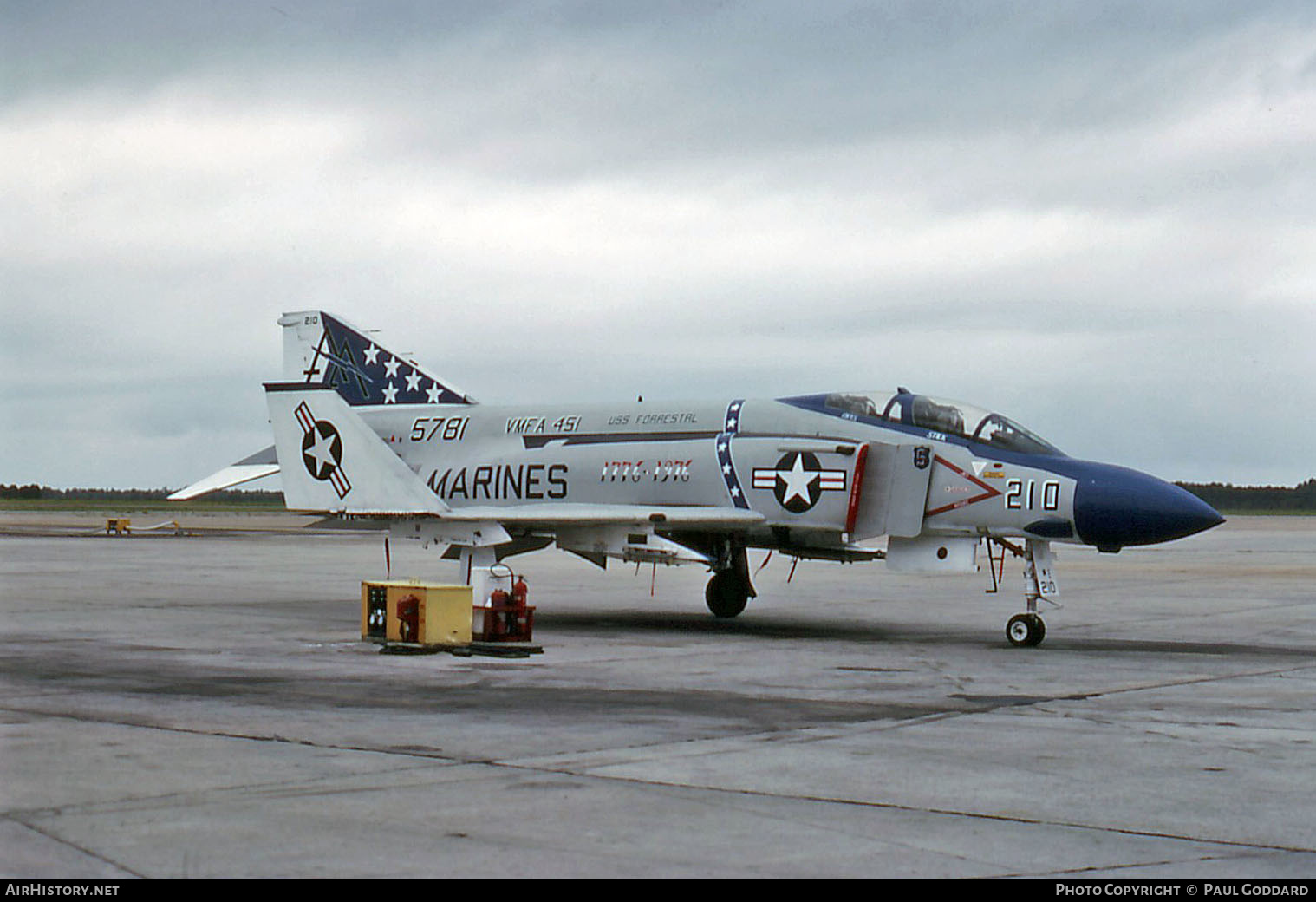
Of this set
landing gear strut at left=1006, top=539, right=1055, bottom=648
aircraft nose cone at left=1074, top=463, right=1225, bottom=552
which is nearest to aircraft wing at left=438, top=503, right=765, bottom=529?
landing gear strut at left=1006, top=539, right=1055, bottom=648

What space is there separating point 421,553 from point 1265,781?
Answer: 133ft

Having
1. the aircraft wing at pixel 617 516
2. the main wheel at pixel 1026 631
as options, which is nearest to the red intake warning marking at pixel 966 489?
the main wheel at pixel 1026 631

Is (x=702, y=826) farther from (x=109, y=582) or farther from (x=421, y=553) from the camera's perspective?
(x=421, y=553)

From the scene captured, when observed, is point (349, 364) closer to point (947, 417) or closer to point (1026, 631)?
point (947, 417)

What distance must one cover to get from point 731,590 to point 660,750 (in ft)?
39.9

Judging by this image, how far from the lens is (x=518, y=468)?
2059 centimetres

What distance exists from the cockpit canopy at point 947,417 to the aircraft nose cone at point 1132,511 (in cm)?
103

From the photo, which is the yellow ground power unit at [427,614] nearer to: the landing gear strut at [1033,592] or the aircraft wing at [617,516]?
the aircraft wing at [617,516]

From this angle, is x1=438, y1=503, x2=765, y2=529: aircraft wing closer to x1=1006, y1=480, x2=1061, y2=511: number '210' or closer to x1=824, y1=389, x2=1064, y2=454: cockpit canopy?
x1=824, y1=389, x2=1064, y2=454: cockpit canopy

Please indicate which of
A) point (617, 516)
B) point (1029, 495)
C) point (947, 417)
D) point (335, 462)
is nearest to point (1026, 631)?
point (1029, 495)

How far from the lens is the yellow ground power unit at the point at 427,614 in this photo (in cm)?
1522

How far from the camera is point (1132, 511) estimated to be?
15.8 meters

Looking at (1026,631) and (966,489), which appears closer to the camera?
(1026,631)
